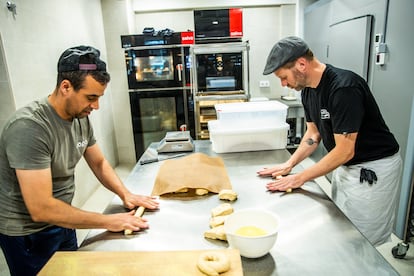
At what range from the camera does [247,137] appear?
204 centimetres

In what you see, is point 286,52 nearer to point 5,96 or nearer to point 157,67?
point 5,96

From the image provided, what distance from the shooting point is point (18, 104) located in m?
2.40

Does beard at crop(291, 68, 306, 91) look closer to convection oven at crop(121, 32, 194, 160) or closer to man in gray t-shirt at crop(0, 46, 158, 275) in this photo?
man in gray t-shirt at crop(0, 46, 158, 275)

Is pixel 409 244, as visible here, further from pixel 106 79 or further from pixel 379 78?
pixel 106 79

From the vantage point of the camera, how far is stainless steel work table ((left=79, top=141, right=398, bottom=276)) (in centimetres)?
92

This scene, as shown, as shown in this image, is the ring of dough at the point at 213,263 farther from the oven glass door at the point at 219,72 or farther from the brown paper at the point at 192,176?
the oven glass door at the point at 219,72

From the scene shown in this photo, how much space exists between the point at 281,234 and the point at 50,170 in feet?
3.12

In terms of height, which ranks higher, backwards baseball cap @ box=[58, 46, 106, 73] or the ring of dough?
backwards baseball cap @ box=[58, 46, 106, 73]

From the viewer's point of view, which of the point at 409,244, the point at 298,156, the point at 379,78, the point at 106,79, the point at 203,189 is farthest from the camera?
the point at 379,78

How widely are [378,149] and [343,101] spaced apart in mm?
393

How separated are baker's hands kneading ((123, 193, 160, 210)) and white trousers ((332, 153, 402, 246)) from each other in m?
1.03

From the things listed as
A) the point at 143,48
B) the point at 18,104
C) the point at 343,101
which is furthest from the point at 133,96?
the point at 343,101

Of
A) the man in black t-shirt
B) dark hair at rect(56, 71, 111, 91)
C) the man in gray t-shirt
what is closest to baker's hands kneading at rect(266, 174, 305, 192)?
the man in black t-shirt

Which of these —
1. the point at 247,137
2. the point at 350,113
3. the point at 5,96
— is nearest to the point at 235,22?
the point at 247,137
